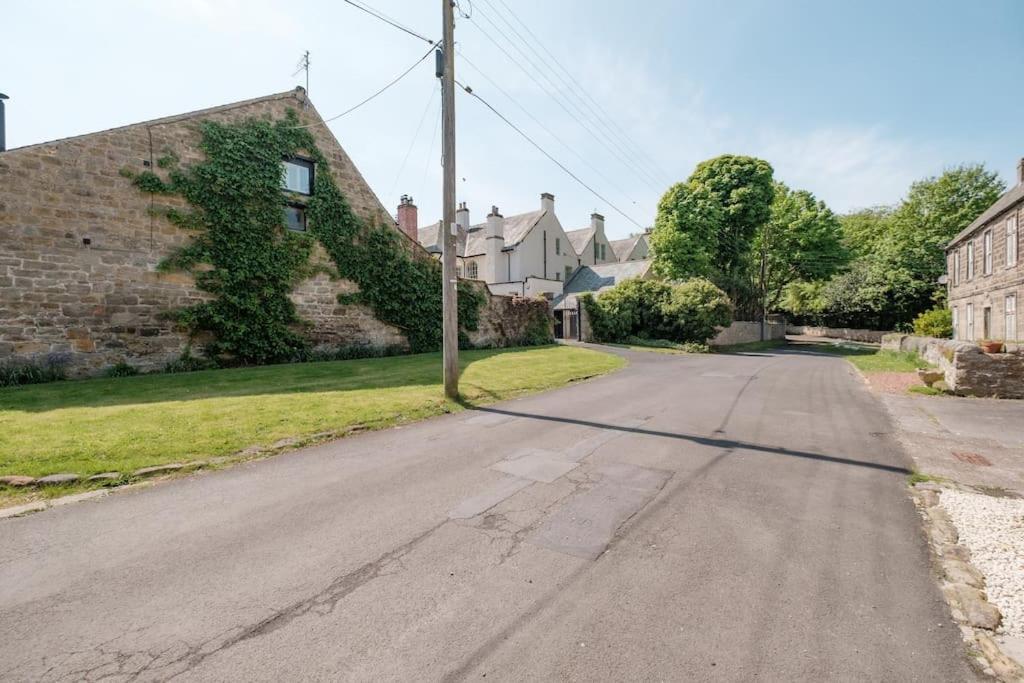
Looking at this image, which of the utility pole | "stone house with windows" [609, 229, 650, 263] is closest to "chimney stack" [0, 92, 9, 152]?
the utility pole

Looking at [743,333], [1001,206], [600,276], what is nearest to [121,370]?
[600,276]

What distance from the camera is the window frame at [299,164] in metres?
16.4

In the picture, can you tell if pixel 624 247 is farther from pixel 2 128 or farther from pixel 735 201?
pixel 2 128

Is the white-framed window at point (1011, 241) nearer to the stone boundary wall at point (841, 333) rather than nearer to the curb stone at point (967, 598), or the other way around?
the stone boundary wall at point (841, 333)

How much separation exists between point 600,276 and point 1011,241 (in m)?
24.9

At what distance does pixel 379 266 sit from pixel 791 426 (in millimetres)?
15755

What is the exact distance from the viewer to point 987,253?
72.1 ft

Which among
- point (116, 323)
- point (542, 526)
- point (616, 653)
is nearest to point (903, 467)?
point (542, 526)

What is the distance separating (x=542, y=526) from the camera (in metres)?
4.12

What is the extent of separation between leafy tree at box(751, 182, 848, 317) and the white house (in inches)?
571

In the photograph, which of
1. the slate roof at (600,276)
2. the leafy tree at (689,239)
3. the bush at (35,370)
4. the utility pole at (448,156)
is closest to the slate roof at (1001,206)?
the leafy tree at (689,239)

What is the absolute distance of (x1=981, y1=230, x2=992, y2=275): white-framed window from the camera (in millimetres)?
21672

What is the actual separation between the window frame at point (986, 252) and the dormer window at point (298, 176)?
3128 centimetres

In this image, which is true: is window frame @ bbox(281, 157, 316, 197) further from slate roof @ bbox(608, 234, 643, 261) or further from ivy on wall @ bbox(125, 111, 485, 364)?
slate roof @ bbox(608, 234, 643, 261)
